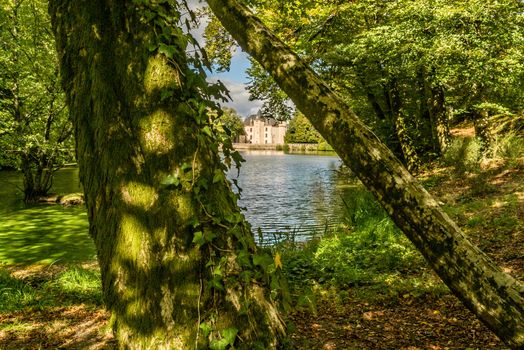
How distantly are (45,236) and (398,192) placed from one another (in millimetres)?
11493

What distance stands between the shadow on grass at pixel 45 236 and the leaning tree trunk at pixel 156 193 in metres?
7.41

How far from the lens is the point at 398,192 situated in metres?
1.67

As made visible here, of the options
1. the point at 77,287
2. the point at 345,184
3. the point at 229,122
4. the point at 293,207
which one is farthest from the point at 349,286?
the point at 345,184

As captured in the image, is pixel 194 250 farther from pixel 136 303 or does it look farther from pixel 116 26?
pixel 116 26

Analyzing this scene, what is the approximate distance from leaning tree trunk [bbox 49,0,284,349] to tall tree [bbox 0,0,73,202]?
46.8ft

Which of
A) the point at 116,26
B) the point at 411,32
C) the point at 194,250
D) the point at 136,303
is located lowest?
the point at 136,303

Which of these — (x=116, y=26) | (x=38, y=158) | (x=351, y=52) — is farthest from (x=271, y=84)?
(x=116, y=26)

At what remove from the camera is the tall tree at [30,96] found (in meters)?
14.8

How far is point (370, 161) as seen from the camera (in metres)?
1.72

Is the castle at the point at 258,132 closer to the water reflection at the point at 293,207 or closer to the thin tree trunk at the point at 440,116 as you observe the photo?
the water reflection at the point at 293,207

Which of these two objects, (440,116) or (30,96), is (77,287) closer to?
(30,96)

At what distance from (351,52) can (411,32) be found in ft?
7.60

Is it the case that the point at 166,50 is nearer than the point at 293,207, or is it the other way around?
the point at 166,50

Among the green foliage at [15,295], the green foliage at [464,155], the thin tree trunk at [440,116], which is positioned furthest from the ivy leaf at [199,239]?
the thin tree trunk at [440,116]
